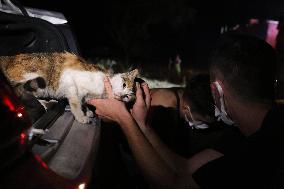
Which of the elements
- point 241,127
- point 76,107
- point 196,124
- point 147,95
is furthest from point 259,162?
point 196,124

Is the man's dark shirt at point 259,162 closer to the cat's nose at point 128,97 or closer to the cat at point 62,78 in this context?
the cat at point 62,78

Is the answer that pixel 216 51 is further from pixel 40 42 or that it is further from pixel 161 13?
pixel 161 13

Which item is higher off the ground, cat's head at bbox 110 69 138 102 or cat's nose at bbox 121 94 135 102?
cat's head at bbox 110 69 138 102

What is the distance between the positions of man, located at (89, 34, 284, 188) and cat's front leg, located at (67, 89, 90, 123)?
0.56 ft

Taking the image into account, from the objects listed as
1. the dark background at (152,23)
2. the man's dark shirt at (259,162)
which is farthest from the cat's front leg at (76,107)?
the dark background at (152,23)

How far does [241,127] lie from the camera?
285 cm

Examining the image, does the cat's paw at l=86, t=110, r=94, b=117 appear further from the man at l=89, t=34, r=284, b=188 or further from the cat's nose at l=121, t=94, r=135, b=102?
the cat's nose at l=121, t=94, r=135, b=102

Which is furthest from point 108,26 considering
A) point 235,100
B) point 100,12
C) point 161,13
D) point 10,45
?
point 235,100

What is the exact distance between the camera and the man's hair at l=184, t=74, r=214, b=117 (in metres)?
4.37

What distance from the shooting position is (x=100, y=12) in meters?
21.8

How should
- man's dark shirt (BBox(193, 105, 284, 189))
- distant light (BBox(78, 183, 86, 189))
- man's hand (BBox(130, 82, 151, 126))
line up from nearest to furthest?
distant light (BBox(78, 183, 86, 189)), man's dark shirt (BBox(193, 105, 284, 189)), man's hand (BBox(130, 82, 151, 126))

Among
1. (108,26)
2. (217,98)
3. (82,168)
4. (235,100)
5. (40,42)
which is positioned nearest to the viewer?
(82,168)

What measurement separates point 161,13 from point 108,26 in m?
3.31

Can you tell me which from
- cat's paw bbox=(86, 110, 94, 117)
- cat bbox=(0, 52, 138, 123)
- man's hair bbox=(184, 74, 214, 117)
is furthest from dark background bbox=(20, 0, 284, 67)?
cat's paw bbox=(86, 110, 94, 117)
